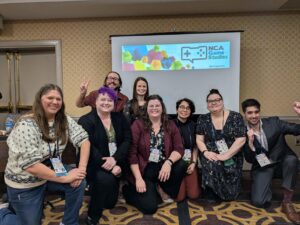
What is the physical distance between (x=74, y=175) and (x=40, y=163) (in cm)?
25

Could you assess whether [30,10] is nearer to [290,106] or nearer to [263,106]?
[263,106]

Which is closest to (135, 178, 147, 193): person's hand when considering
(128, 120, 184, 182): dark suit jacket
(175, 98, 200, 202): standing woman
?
(128, 120, 184, 182): dark suit jacket

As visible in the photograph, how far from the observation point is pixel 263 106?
400 cm

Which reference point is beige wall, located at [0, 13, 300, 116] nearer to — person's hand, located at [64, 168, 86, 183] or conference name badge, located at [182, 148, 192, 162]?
conference name badge, located at [182, 148, 192, 162]

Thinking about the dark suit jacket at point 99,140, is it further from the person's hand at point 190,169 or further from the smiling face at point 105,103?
the person's hand at point 190,169

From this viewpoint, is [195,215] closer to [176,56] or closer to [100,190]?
[100,190]

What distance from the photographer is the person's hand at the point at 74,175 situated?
70.9 inches

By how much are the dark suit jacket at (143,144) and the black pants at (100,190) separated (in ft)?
1.01

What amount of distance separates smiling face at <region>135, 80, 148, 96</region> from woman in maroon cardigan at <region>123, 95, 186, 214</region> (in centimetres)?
44

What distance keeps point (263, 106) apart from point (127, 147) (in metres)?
2.62

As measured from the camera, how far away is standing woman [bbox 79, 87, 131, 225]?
6.68ft

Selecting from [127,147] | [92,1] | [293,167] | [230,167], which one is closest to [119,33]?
[92,1]

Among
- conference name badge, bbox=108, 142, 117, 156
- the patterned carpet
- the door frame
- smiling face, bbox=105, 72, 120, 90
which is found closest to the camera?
the patterned carpet

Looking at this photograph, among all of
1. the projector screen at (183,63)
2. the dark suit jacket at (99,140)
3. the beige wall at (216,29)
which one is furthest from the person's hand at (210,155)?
the beige wall at (216,29)
